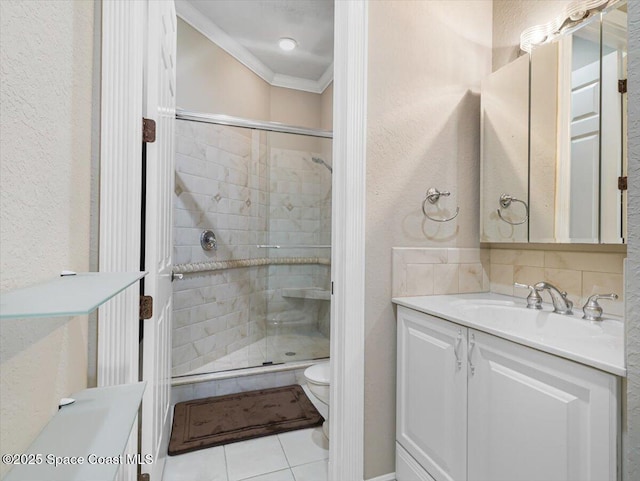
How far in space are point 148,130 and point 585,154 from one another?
1.69 metres

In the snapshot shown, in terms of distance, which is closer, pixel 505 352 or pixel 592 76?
pixel 505 352

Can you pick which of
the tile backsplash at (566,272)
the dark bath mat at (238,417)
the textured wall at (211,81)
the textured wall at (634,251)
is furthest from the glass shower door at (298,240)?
the textured wall at (634,251)

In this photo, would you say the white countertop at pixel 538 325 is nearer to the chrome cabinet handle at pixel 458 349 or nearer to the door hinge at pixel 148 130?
the chrome cabinet handle at pixel 458 349

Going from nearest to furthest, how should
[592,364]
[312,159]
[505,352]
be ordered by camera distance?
[592,364], [505,352], [312,159]

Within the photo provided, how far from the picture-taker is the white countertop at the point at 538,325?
779 millimetres

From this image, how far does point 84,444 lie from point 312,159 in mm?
2758

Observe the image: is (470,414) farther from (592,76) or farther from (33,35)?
(33,35)

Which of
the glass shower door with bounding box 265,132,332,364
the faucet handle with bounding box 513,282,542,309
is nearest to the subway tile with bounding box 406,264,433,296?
the faucet handle with bounding box 513,282,542,309

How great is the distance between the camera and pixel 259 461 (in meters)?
1.64

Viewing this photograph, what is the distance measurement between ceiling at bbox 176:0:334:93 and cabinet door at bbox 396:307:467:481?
2379mm

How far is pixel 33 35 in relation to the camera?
64cm

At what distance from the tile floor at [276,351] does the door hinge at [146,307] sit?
4.66ft

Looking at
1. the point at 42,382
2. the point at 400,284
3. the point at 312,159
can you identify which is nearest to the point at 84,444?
the point at 42,382

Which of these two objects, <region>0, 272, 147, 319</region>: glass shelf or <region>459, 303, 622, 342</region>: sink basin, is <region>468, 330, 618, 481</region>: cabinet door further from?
<region>0, 272, 147, 319</region>: glass shelf
